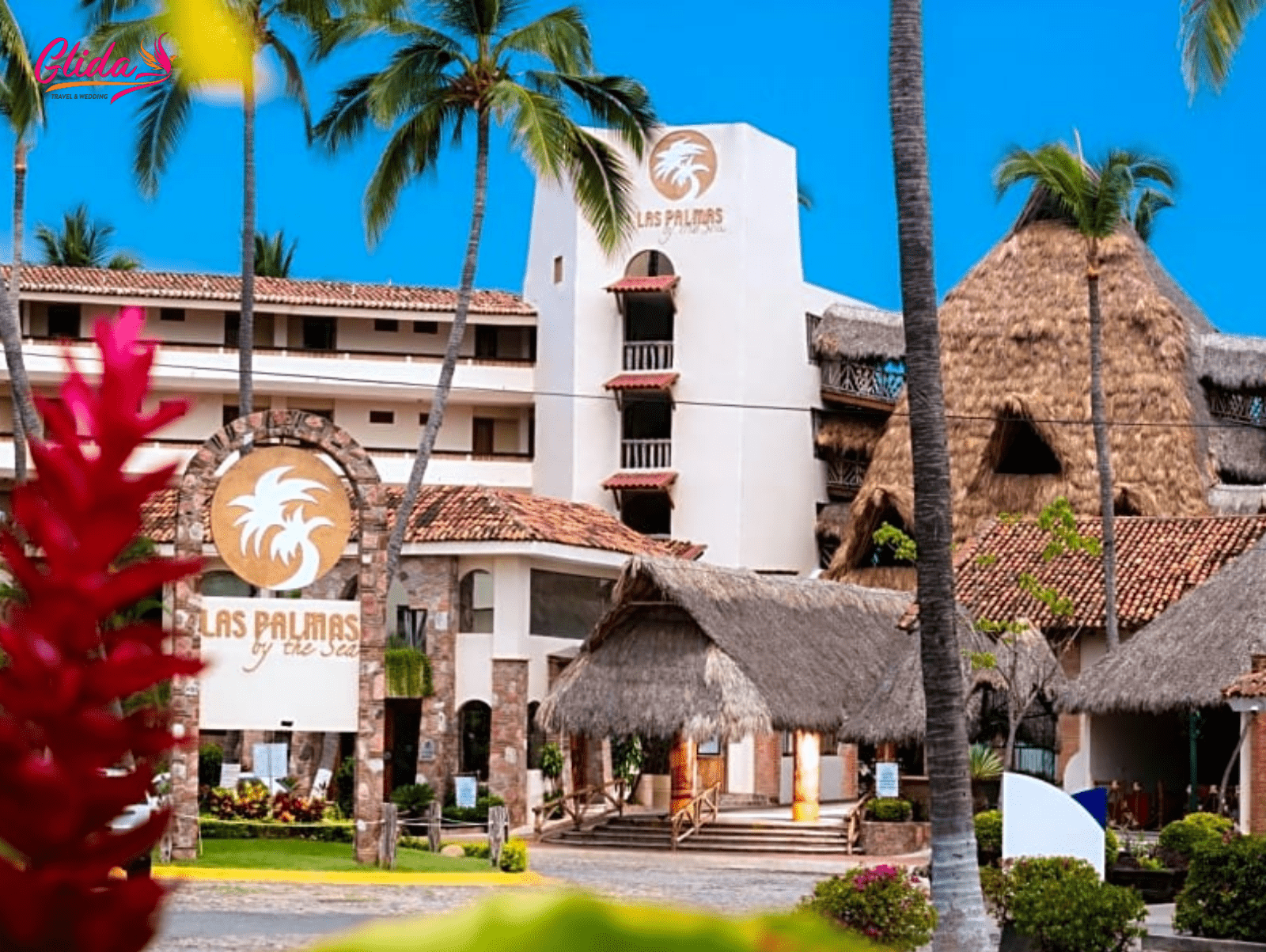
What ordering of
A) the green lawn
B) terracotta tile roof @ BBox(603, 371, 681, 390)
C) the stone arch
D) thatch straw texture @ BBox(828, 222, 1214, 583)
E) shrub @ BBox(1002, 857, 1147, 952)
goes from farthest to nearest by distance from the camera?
terracotta tile roof @ BBox(603, 371, 681, 390)
thatch straw texture @ BBox(828, 222, 1214, 583)
the stone arch
the green lawn
shrub @ BBox(1002, 857, 1147, 952)

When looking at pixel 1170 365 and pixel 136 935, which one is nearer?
pixel 136 935

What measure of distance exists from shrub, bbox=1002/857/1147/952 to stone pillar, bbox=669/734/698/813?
67.5ft

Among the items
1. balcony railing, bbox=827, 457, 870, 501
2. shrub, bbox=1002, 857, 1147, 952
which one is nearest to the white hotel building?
balcony railing, bbox=827, 457, 870, 501

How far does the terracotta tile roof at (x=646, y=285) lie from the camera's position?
5506cm

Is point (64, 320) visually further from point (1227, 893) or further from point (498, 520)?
point (1227, 893)

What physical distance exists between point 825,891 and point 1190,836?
11.1 meters

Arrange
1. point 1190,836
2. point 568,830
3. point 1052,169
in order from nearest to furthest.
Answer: point 1190,836 → point 568,830 → point 1052,169

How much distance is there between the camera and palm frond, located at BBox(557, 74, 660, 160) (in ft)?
122

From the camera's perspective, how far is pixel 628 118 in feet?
122

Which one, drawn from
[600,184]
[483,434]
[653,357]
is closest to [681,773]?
[600,184]

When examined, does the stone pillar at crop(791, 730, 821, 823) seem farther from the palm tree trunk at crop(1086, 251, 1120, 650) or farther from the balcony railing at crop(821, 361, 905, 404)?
the balcony railing at crop(821, 361, 905, 404)

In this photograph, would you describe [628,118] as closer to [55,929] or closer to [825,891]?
[825,891]

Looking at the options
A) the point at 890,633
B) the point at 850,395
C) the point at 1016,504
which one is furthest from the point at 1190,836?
the point at 850,395

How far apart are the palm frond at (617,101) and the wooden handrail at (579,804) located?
11.1 meters
